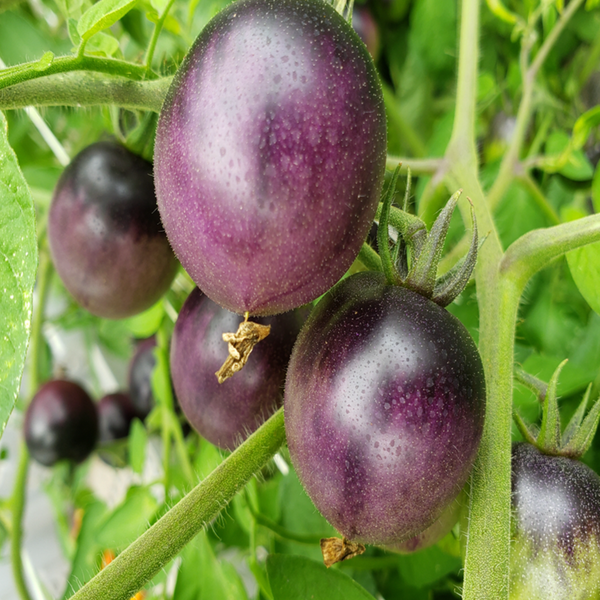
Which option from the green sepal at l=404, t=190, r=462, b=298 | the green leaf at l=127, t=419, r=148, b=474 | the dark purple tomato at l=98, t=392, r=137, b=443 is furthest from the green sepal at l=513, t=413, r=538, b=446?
the dark purple tomato at l=98, t=392, r=137, b=443

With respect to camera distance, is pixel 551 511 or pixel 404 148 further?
pixel 404 148

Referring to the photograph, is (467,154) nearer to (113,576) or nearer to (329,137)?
(329,137)

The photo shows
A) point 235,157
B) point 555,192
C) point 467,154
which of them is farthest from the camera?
point 555,192

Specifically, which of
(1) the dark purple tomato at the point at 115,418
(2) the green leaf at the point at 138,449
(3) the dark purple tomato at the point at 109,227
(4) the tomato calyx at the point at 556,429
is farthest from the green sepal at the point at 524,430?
(1) the dark purple tomato at the point at 115,418

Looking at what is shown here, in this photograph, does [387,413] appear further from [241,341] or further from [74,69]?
[74,69]

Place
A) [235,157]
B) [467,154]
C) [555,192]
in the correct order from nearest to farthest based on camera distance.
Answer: [235,157] < [467,154] < [555,192]

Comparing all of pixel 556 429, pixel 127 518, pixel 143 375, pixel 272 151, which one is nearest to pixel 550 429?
pixel 556 429

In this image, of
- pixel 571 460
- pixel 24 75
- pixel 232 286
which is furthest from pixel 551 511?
pixel 24 75

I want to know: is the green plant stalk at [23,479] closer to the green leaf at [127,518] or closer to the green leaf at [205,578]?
the green leaf at [127,518]
